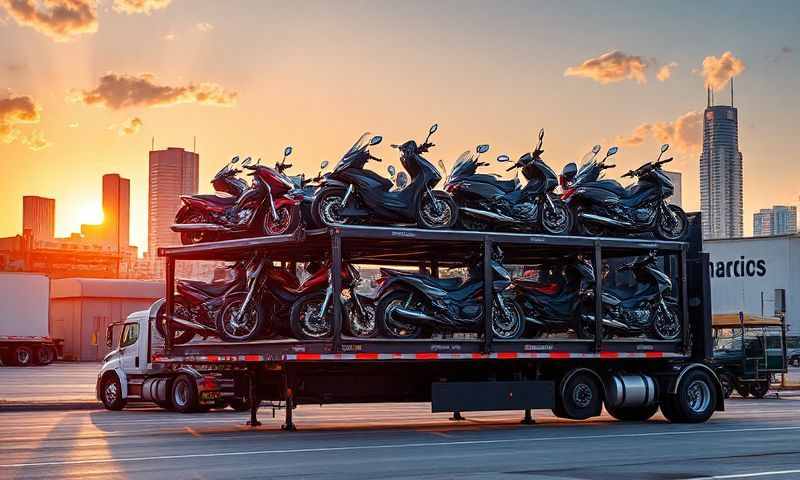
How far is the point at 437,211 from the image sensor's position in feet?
68.2

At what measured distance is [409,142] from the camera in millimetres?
21125

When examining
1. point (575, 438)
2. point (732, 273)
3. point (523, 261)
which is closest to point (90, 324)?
point (732, 273)

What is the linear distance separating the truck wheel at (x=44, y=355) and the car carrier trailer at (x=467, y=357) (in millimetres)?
41294

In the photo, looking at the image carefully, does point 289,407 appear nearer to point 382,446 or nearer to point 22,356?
point 382,446

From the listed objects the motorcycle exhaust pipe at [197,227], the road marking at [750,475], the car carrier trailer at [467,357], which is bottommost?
the road marking at [750,475]

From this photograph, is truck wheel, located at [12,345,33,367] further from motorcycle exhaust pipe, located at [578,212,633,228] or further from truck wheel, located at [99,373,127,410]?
motorcycle exhaust pipe, located at [578,212,633,228]

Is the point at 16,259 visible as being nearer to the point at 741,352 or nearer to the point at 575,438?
the point at 741,352

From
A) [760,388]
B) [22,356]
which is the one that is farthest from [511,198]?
[22,356]

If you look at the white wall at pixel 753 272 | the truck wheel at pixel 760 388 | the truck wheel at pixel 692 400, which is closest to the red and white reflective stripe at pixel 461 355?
the truck wheel at pixel 692 400

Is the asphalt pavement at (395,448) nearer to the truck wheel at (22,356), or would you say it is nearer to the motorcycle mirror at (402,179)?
the motorcycle mirror at (402,179)

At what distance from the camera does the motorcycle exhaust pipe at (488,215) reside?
2119 centimetres

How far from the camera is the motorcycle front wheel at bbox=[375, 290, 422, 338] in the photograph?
20391mm

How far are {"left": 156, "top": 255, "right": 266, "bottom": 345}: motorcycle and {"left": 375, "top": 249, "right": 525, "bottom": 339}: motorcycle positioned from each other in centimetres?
210

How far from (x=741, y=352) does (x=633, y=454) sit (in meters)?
20.1
